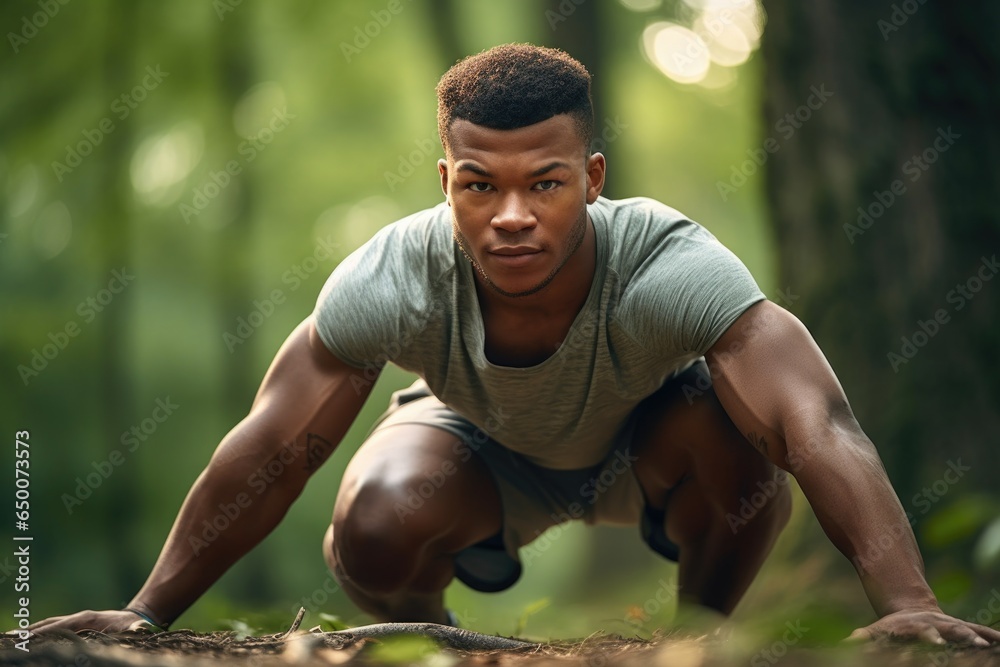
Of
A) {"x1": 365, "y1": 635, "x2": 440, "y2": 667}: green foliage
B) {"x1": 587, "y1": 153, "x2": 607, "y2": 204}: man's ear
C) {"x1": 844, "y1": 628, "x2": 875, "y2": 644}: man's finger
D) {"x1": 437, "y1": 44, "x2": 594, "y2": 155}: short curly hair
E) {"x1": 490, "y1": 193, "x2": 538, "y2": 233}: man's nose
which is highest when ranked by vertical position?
{"x1": 437, "y1": 44, "x2": 594, "y2": 155}: short curly hair

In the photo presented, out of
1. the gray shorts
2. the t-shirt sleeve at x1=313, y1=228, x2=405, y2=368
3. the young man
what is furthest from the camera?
the gray shorts

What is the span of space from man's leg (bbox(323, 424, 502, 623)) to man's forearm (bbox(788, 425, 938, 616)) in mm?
1094

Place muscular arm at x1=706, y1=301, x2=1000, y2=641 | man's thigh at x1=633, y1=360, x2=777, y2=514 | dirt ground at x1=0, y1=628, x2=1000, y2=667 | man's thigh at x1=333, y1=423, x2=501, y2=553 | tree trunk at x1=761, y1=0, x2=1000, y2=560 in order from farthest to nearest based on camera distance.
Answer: tree trunk at x1=761, y1=0, x2=1000, y2=560 < man's thigh at x1=333, y1=423, x2=501, y2=553 < man's thigh at x1=633, y1=360, x2=777, y2=514 < muscular arm at x1=706, y1=301, x2=1000, y2=641 < dirt ground at x1=0, y1=628, x2=1000, y2=667

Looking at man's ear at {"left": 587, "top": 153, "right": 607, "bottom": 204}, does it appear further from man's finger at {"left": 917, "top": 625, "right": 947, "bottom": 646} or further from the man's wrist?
the man's wrist

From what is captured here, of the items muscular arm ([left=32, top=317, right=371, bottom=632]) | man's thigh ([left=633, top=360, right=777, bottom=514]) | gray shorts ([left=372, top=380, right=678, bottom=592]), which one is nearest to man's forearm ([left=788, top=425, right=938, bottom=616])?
man's thigh ([left=633, top=360, right=777, bottom=514])

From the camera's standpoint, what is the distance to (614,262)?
291 centimetres

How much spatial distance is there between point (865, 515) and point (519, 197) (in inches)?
43.8

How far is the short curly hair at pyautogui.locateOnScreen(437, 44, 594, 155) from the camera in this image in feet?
9.01

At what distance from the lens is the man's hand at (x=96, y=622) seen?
265 cm

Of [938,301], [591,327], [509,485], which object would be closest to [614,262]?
[591,327]

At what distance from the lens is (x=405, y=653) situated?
1986mm

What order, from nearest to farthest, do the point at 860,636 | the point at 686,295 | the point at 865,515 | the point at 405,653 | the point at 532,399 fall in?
the point at 405,653 → the point at 860,636 → the point at 865,515 → the point at 686,295 → the point at 532,399

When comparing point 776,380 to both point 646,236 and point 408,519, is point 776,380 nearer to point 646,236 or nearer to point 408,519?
point 646,236

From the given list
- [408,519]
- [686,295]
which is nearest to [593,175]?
[686,295]
